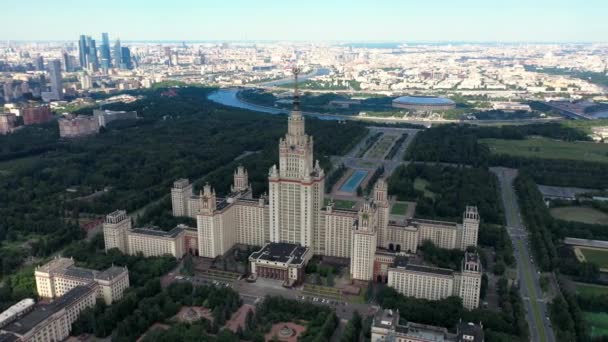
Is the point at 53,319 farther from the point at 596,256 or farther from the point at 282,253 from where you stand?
the point at 596,256

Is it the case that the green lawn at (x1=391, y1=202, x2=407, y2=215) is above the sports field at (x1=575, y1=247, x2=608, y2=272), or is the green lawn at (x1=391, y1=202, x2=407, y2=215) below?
above

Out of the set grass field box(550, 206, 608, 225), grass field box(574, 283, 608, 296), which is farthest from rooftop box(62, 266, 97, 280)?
grass field box(550, 206, 608, 225)

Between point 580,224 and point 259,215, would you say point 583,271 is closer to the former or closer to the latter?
point 580,224

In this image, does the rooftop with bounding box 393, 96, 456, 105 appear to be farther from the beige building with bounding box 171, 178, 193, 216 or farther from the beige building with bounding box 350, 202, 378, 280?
the beige building with bounding box 350, 202, 378, 280

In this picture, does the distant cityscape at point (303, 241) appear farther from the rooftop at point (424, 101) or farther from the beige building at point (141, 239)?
the rooftop at point (424, 101)

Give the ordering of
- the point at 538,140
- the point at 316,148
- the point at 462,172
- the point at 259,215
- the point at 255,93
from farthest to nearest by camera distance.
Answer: the point at 255,93
the point at 538,140
the point at 316,148
the point at 462,172
the point at 259,215

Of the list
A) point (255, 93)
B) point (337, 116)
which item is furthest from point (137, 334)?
point (255, 93)

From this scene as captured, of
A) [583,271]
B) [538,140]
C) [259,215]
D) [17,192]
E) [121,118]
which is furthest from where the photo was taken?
[121,118]

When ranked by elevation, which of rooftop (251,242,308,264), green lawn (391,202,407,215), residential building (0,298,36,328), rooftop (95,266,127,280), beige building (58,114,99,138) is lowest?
green lawn (391,202,407,215)
